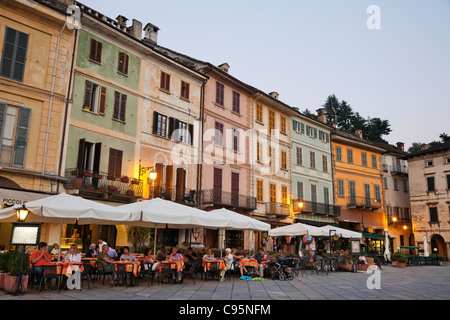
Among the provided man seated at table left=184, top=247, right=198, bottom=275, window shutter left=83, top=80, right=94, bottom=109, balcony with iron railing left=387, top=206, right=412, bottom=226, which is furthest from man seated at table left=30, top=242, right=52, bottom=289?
balcony with iron railing left=387, top=206, right=412, bottom=226

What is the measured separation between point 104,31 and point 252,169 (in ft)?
44.4

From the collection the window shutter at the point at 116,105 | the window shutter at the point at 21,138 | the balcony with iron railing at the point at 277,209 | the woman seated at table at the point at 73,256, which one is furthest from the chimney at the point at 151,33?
the woman seated at table at the point at 73,256

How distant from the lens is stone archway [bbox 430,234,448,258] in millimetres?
35875

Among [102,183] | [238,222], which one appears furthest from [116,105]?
[238,222]

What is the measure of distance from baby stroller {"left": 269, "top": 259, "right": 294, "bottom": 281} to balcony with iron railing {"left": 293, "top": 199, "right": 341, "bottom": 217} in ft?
48.6

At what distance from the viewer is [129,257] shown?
449 inches

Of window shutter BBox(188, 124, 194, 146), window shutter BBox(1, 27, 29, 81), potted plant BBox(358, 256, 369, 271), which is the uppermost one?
window shutter BBox(1, 27, 29, 81)

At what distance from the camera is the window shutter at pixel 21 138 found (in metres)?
14.7

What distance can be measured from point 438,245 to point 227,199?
25314 mm

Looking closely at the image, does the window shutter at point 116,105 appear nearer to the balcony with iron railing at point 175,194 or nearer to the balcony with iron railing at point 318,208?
the balcony with iron railing at point 175,194

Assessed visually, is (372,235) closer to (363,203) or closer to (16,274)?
(363,203)

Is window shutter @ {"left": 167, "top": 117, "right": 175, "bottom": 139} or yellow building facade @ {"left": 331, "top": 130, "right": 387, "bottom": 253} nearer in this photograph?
window shutter @ {"left": 167, "top": 117, "right": 175, "bottom": 139}

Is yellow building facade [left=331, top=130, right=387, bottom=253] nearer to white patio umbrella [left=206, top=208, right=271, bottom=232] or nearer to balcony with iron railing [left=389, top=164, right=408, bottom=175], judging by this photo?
balcony with iron railing [left=389, top=164, right=408, bottom=175]
